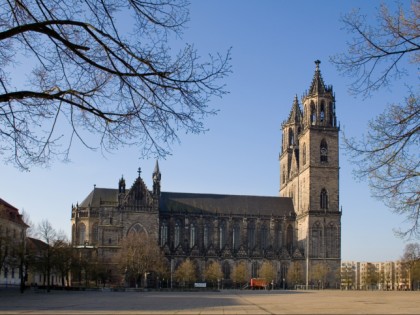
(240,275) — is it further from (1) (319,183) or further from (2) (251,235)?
(1) (319,183)

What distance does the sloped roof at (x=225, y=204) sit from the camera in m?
113

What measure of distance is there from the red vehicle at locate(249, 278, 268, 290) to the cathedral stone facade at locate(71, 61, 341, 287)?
20.1 ft

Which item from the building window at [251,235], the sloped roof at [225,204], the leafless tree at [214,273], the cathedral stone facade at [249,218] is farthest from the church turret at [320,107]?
the leafless tree at [214,273]

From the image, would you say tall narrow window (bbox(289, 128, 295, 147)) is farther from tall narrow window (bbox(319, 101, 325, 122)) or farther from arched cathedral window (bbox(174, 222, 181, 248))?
arched cathedral window (bbox(174, 222, 181, 248))

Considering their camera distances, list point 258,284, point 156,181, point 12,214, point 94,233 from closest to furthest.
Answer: point 12,214, point 258,284, point 156,181, point 94,233

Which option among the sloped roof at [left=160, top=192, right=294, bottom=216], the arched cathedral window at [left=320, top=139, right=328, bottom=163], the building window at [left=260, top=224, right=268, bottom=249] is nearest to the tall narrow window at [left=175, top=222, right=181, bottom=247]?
the sloped roof at [left=160, top=192, right=294, bottom=216]

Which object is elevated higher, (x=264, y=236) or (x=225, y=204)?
(x=225, y=204)

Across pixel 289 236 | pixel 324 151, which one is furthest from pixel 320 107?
pixel 289 236

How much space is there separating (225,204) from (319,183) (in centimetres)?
1959

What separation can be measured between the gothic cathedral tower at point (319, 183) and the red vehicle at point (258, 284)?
8744mm

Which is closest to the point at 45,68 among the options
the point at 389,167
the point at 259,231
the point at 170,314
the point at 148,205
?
the point at 389,167

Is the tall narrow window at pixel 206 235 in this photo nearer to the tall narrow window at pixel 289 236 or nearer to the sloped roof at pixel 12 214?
the tall narrow window at pixel 289 236

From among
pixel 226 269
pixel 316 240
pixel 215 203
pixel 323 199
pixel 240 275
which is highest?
pixel 323 199

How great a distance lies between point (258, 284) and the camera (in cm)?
9969
